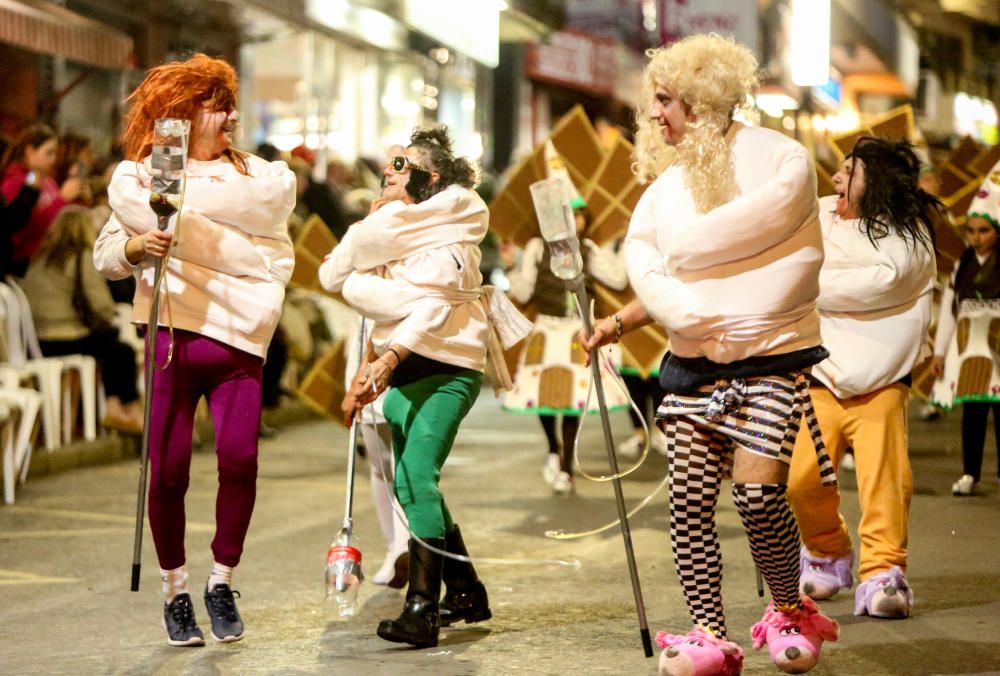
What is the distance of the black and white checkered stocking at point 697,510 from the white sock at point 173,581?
190cm

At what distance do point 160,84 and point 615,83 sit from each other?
2586 centimetres

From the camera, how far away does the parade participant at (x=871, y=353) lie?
6.63m

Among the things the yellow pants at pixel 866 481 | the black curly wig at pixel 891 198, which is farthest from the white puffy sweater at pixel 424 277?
the black curly wig at pixel 891 198

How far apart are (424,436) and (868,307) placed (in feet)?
6.54

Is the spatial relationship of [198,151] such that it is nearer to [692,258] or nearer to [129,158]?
[129,158]

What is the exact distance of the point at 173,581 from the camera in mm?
6082

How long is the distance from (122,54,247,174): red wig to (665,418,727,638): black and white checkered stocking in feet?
6.54

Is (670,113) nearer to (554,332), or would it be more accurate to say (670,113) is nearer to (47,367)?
(554,332)

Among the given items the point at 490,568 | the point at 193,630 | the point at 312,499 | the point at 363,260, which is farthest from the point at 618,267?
the point at 193,630

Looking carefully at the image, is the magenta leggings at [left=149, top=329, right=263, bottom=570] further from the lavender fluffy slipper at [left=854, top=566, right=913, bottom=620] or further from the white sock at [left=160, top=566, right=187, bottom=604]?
the lavender fluffy slipper at [left=854, top=566, right=913, bottom=620]

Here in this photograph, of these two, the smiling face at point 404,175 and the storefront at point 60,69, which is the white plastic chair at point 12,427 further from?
the smiling face at point 404,175

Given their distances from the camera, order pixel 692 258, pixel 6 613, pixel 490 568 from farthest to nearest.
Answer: pixel 490 568, pixel 6 613, pixel 692 258

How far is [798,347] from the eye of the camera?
5.31 m

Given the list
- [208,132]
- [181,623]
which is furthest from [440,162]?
[181,623]
